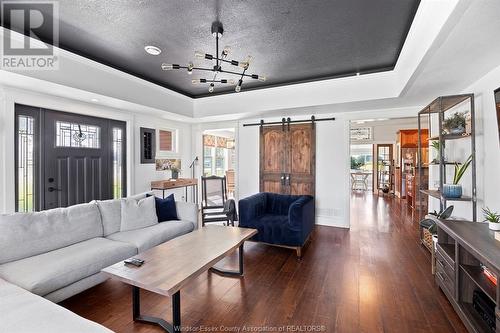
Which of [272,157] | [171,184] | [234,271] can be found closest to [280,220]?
[234,271]

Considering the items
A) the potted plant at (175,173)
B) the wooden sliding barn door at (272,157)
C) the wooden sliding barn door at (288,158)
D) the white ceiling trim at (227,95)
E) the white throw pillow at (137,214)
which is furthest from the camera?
the potted plant at (175,173)

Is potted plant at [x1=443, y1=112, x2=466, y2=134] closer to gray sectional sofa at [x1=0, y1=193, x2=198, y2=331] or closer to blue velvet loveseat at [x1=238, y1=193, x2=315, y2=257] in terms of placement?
blue velvet loveseat at [x1=238, y1=193, x2=315, y2=257]

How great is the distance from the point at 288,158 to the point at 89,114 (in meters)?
3.72

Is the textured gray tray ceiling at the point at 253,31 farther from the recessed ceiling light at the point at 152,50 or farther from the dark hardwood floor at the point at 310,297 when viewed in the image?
the dark hardwood floor at the point at 310,297

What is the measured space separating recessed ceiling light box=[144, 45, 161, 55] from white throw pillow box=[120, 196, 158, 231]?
6.45 feet

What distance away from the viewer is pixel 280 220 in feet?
11.8

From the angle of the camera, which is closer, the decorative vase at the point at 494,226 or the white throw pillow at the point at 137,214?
the decorative vase at the point at 494,226

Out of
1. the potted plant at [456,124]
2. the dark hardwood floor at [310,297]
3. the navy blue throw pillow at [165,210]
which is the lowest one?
the dark hardwood floor at [310,297]

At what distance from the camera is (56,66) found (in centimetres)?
292

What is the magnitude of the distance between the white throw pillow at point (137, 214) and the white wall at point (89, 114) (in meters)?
1.40

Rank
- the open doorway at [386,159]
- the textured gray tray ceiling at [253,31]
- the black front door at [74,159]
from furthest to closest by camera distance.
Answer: the open doorway at [386,159], the black front door at [74,159], the textured gray tray ceiling at [253,31]

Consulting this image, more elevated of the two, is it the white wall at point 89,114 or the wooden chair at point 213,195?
the white wall at point 89,114

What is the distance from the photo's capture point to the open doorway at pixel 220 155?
8.97 meters

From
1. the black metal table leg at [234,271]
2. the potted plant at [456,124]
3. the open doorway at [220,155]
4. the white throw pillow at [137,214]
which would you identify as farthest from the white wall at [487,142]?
the open doorway at [220,155]
